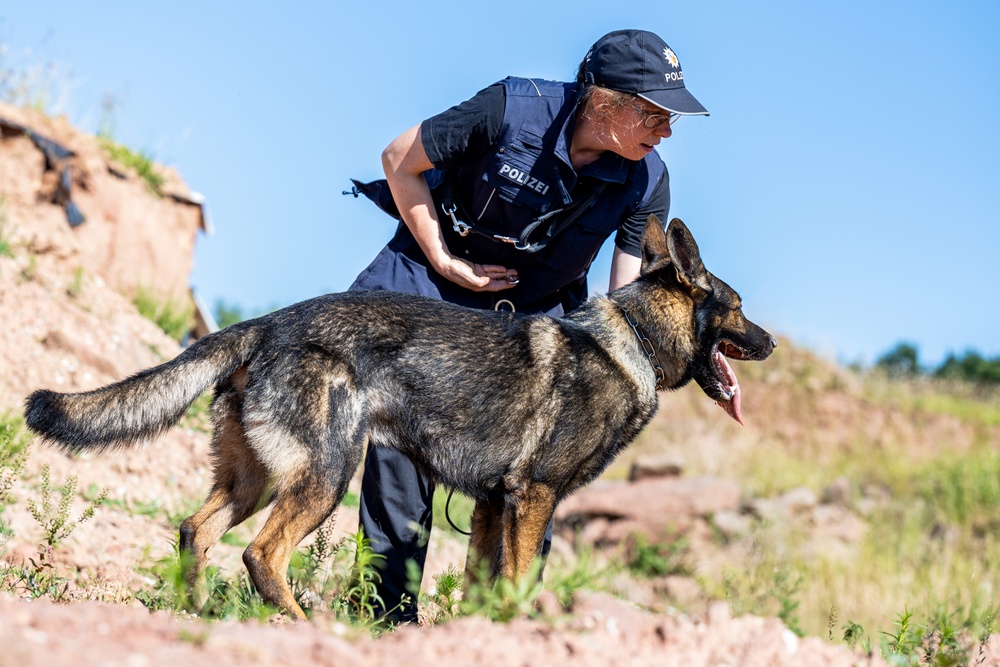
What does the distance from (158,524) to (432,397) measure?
3133mm

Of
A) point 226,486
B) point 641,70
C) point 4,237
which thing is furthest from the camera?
point 4,237

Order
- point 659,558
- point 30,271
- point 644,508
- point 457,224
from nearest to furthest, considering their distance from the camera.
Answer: point 457,224, point 30,271, point 659,558, point 644,508

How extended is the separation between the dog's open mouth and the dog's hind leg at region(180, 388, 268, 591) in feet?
7.22

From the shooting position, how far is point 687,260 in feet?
14.9

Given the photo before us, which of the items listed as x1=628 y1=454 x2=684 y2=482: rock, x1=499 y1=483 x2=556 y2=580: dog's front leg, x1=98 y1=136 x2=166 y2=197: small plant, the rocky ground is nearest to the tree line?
the rocky ground

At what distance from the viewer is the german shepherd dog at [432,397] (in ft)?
12.6

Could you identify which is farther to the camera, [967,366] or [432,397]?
[967,366]

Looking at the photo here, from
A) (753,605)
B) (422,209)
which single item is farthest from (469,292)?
(753,605)

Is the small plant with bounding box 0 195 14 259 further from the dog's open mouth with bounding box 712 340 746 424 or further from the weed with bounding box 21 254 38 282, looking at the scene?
the dog's open mouth with bounding box 712 340 746 424

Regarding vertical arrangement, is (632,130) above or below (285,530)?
above

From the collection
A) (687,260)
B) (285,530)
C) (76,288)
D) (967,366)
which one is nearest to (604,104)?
(687,260)

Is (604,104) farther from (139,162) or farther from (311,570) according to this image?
(139,162)

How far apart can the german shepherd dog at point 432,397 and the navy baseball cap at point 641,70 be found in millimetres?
581

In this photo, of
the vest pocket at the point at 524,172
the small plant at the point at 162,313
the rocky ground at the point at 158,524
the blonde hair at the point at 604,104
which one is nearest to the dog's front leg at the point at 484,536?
the rocky ground at the point at 158,524
